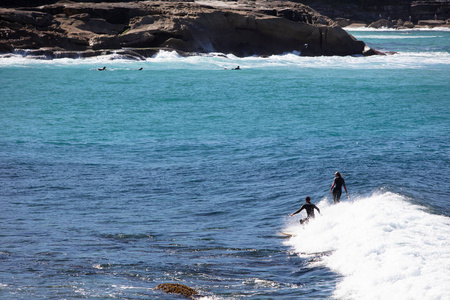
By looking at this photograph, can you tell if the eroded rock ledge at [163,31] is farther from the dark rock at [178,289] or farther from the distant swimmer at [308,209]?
the dark rock at [178,289]

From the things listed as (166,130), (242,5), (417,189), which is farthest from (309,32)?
Result: (417,189)

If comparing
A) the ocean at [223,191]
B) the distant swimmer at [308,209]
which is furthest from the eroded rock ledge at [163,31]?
the distant swimmer at [308,209]

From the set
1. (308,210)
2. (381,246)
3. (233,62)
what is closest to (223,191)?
(308,210)

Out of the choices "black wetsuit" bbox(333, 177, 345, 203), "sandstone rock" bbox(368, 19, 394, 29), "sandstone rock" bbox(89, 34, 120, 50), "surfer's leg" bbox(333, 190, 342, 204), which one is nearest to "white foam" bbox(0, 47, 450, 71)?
"sandstone rock" bbox(89, 34, 120, 50)

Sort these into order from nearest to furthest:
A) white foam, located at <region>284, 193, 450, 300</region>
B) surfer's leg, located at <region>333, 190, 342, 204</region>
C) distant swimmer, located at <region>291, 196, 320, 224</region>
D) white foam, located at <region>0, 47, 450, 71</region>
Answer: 1. white foam, located at <region>284, 193, 450, 300</region>
2. distant swimmer, located at <region>291, 196, 320, 224</region>
3. surfer's leg, located at <region>333, 190, 342, 204</region>
4. white foam, located at <region>0, 47, 450, 71</region>

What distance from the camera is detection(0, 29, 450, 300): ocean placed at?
39.5ft

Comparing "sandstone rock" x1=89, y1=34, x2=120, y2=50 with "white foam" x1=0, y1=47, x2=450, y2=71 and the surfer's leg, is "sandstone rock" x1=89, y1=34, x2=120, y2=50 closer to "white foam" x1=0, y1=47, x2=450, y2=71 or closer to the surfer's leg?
"white foam" x1=0, y1=47, x2=450, y2=71

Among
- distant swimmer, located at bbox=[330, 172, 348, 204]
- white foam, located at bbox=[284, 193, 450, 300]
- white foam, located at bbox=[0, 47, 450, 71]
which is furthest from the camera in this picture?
white foam, located at bbox=[0, 47, 450, 71]

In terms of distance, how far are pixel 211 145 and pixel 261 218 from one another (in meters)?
10.4

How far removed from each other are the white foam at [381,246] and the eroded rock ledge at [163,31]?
50.5 meters

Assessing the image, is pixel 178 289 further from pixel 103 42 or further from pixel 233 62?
pixel 103 42

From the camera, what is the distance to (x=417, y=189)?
18906mm

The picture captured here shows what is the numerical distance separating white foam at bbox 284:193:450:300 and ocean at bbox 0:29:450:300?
0.04 meters

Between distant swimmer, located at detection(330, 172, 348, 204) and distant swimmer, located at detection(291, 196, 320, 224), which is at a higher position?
distant swimmer, located at detection(330, 172, 348, 204)
